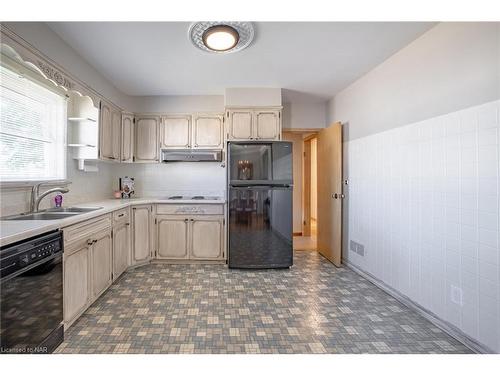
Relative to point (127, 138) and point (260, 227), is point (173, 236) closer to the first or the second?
point (260, 227)

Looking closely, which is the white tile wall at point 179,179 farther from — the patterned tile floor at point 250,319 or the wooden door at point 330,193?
the wooden door at point 330,193

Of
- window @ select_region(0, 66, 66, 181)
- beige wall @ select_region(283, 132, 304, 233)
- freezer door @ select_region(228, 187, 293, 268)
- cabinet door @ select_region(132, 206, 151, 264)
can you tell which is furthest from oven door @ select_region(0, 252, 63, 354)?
beige wall @ select_region(283, 132, 304, 233)

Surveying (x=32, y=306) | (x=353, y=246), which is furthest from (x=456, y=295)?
(x=32, y=306)

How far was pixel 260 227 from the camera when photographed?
338 centimetres

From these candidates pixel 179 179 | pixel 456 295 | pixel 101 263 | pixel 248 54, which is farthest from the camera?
pixel 179 179

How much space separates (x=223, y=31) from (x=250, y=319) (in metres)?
2.35

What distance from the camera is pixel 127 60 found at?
2781mm

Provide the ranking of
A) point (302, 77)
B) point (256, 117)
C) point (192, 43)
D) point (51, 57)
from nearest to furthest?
point (51, 57) < point (192, 43) < point (302, 77) < point (256, 117)

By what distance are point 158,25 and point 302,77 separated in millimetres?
1742

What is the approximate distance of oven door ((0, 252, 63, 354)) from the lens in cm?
135

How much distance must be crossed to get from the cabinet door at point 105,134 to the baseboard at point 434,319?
3363mm
